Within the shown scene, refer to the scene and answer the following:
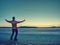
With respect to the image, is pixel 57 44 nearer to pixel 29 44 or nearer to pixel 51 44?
pixel 51 44

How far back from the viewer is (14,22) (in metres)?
15.7

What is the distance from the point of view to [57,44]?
43.3ft

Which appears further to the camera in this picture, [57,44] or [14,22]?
[14,22]

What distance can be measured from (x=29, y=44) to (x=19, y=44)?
1.56 feet

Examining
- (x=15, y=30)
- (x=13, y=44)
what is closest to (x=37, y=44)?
(x=13, y=44)

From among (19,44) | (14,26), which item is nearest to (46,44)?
(19,44)

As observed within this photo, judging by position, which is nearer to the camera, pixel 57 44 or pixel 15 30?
pixel 57 44

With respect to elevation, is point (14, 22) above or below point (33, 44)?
above

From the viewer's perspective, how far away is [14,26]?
15.7 meters

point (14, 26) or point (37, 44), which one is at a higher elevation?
point (14, 26)

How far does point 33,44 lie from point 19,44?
0.67 meters

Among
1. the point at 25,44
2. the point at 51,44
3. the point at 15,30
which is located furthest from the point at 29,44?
the point at 15,30

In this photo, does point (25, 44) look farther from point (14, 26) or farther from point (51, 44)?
point (14, 26)

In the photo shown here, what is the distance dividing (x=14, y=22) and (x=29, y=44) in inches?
→ 120
